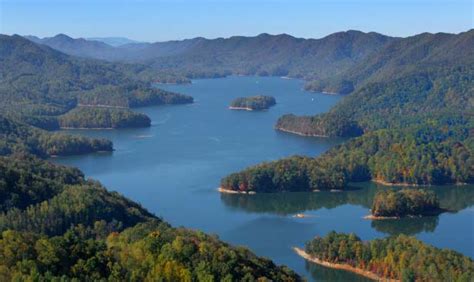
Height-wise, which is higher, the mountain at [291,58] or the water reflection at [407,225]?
the mountain at [291,58]

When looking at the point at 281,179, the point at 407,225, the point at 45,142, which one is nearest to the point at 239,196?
the point at 281,179

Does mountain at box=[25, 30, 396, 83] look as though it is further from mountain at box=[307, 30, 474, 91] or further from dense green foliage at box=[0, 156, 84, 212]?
dense green foliage at box=[0, 156, 84, 212]

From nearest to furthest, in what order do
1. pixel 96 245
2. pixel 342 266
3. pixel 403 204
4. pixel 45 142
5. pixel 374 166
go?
pixel 96 245, pixel 342 266, pixel 403 204, pixel 374 166, pixel 45 142

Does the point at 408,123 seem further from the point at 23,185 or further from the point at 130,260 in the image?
the point at 130,260

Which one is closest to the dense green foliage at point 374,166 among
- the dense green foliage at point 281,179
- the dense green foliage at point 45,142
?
the dense green foliage at point 281,179

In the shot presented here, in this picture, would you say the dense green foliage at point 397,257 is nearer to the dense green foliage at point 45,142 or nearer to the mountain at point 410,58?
the dense green foliage at point 45,142

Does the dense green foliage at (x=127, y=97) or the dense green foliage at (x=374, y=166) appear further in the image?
the dense green foliage at (x=127, y=97)
